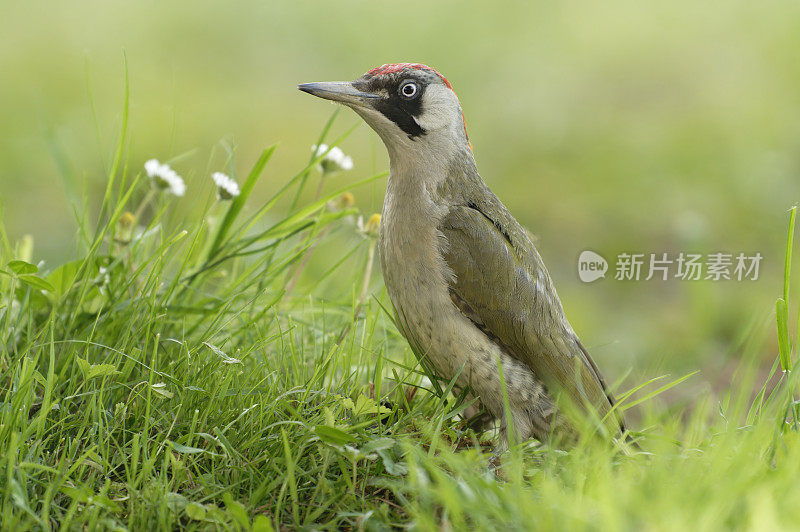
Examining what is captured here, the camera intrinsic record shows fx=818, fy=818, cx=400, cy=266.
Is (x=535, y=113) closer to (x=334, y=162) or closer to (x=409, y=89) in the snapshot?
(x=334, y=162)

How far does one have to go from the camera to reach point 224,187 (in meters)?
3.04

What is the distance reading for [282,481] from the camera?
2346 millimetres

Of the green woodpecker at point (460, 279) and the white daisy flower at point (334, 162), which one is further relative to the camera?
the white daisy flower at point (334, 162)

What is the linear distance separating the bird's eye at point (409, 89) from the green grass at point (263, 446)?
520mm

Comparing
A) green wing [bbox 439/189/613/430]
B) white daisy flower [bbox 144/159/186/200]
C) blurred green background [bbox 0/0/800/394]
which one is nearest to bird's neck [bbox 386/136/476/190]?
green wing [bbox 439/189/613/430]

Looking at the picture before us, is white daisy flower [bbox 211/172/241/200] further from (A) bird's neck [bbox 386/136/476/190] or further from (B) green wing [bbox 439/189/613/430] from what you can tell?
(B) green wing [bbox 439/189/613/430]

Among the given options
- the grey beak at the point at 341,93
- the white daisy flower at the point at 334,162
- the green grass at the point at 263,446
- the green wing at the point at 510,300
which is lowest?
the green grass at the point at 263,446

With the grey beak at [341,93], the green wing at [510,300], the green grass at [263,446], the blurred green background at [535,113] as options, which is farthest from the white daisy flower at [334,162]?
the blurred green background at [535,113]

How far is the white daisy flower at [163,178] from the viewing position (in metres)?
3.08

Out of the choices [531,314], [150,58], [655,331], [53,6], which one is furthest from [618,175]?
[53,6]

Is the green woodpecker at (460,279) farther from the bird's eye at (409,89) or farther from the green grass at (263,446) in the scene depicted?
the green grass at (263,446)

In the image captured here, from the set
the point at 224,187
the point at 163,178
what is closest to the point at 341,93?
the point at 224,187

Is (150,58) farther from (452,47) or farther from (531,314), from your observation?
(531,314)

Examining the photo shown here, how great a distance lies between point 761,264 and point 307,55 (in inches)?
187
